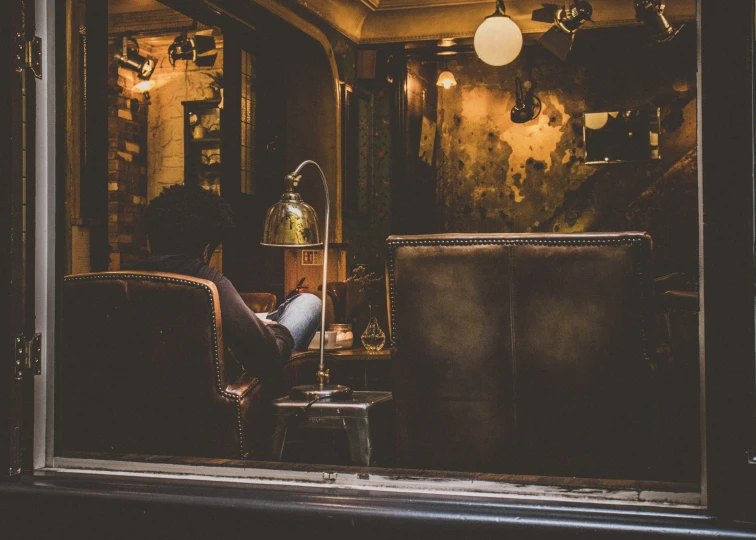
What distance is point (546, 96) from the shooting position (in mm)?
7566

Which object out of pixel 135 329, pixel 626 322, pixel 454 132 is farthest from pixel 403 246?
pixel 454 132

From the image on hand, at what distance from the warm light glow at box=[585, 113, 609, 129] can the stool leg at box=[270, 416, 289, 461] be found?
5.69 meters

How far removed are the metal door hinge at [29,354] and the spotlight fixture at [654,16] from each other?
4695 millimetres

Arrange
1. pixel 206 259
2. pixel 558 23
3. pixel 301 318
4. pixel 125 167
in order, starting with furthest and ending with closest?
pixel 125 167, pixel 558 23, pixel 301 318, pixel 206 259

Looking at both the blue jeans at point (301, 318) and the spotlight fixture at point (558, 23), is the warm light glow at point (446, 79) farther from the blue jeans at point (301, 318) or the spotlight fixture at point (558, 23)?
the blue jeans at point (301, 318)

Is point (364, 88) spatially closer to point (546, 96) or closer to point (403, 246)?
point (546, 96)

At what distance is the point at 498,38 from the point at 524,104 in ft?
8.30

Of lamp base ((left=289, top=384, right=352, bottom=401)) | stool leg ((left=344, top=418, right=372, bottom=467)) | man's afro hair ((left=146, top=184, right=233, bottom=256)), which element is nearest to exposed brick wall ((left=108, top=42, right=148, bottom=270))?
man's afro hair ((left=146, top=184, right=233, bottom=256))

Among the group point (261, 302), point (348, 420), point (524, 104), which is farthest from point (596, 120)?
point (348, 420)

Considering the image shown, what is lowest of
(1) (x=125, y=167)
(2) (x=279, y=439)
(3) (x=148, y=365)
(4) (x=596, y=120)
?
(2) (x=279, y=439)

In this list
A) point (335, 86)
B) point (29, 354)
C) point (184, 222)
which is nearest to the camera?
point (29, 354)

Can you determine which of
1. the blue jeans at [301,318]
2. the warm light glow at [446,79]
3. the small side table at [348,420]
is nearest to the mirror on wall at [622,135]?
the warm light glow at [446,79]

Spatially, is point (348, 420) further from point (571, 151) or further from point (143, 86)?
point (143, 86)

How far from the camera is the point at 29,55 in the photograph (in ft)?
6.62
